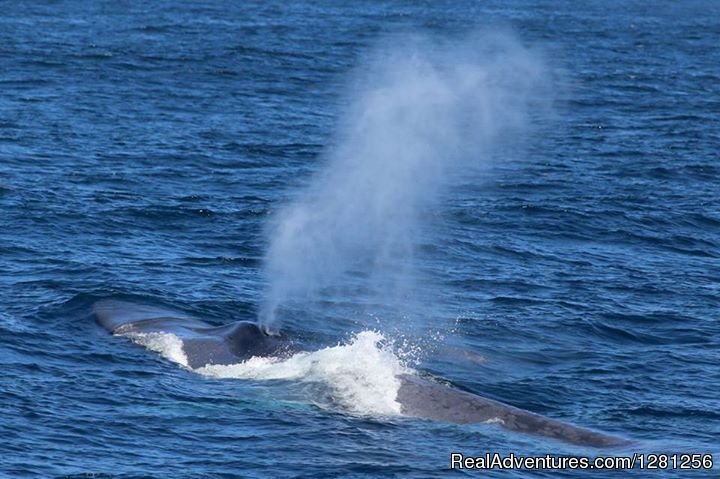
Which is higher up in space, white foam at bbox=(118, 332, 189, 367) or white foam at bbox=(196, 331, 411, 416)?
white foam at bbox=(196, 331, 411, 416)

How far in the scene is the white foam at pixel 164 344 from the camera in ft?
111

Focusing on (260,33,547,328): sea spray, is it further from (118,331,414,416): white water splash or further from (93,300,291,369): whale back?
(118,331,414,416): white water splash

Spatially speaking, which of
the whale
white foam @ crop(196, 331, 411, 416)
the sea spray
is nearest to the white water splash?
white foam @ crop(196, 331, 411, 416)

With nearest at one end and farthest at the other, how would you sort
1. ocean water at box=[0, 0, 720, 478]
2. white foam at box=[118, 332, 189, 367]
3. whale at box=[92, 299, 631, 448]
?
whale at box=[92, 299, 631, 448] → ocean water at box=[0, 0, 720, 478] → white foam at box=[118, 332, 189, 367]

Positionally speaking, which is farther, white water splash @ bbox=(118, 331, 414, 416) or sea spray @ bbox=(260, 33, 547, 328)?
sea spray @ bbox=(260, 33, 547, 328)

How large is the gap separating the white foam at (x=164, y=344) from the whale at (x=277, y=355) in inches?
4.9

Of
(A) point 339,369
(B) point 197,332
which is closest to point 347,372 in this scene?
(A) point 339,369

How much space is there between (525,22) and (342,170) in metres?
66.3

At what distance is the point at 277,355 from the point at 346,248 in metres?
12.9

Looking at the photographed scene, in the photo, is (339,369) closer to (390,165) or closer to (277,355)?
(277,355)

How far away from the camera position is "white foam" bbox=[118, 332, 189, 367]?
33719 mm

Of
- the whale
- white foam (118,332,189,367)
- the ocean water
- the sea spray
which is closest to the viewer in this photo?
the whale

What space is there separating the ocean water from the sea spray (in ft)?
0.61

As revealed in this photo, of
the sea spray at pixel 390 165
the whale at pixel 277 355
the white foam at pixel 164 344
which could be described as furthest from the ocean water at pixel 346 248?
the whale at pixel 277 355
